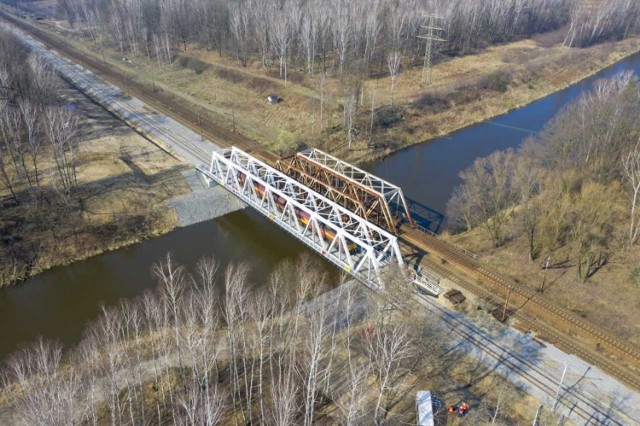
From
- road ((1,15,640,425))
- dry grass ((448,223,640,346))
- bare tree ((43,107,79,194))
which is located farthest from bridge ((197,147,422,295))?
bare tree ((43,107,79,194))

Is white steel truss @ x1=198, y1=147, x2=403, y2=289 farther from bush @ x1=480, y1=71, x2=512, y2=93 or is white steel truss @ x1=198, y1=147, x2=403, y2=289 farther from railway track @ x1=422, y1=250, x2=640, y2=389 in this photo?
bush @ x1=480, y1=71, x2=512, y2=93

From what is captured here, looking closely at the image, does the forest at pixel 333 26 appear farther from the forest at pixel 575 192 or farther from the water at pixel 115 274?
the water at pixel 115 274

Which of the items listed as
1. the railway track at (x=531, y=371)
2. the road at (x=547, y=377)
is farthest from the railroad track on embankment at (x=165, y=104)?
the road at (x=547, y=377)

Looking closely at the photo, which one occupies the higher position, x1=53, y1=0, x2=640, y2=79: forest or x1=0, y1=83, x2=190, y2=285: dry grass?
x1=53, y1=0, x2=640, y2=79: forest

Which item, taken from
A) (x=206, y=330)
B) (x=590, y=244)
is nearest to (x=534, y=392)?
(x=590, y=244)

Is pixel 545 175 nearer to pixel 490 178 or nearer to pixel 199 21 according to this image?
pixel 490 178

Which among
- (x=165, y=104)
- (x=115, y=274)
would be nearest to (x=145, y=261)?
(x=115, y=274)
